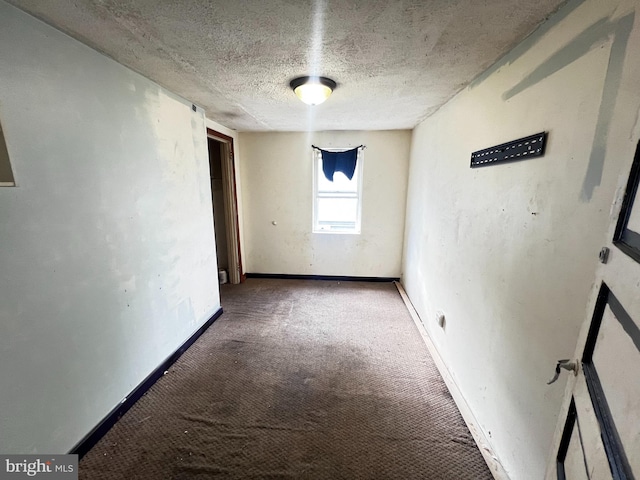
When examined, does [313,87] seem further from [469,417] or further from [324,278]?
[324,278]

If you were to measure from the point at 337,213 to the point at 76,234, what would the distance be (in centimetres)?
305

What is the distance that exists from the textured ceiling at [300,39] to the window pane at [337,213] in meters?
1.93

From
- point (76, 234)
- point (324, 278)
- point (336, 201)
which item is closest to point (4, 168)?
point (76, 234)

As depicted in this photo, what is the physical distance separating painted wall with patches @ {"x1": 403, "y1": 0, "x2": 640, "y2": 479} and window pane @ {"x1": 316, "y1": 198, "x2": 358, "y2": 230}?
201 centimetres

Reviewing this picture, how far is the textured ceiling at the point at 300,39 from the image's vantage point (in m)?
1.03

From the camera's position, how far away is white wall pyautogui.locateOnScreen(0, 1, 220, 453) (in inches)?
42.0

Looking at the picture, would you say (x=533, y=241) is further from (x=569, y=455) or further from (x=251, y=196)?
(x=251, y=196)

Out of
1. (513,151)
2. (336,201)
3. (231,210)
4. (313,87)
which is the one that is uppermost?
(313,87)

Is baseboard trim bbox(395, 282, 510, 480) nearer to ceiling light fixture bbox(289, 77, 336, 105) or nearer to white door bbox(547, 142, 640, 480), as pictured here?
white door bbox(547, 142, 640, 480)

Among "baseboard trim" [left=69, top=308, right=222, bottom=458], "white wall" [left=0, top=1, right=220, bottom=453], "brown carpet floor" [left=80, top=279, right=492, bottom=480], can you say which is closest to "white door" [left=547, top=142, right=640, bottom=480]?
"brown carpet floor" [left=80, top=279, right=492, bottom=480]

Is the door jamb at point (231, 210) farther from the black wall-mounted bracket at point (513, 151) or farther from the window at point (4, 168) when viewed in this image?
the black wall-mounted bracket at point (513, 151)

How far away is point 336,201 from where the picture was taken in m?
3.89

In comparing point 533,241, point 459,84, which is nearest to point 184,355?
point 533,241

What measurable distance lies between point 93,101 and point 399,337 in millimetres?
2859
